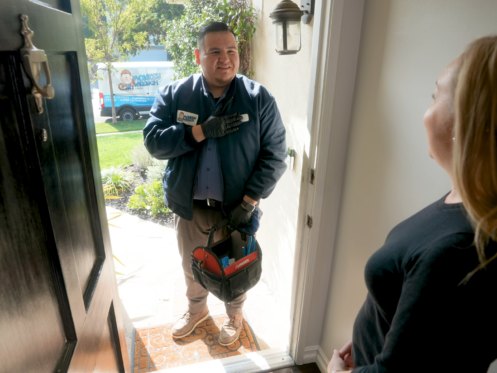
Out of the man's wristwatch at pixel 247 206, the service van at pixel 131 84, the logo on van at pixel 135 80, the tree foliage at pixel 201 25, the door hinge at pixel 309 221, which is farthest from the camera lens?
the logo on van at pixel 135 80

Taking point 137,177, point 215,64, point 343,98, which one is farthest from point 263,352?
point 137,177

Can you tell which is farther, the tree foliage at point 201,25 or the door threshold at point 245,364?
the tree foliage at point 201,25

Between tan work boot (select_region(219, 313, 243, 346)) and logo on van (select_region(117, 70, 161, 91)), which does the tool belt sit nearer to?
tan work boot (select_region(219, 313, 243, 346))

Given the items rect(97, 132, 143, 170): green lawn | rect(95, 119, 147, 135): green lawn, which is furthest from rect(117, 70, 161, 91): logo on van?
rect(97, 132, 143, 170): green lawn

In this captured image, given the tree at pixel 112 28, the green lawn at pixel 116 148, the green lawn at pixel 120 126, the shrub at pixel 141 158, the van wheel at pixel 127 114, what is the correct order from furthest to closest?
the van wheel at pixel 127 114 → the green lawn at pixel 120 126 → the green lawn at pixel 116 148 → the shrub at pixel 141 158 → the tree at pixel 112 28

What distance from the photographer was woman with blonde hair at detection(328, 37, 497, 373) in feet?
1.92

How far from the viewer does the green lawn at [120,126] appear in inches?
278

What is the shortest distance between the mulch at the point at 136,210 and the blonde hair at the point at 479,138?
4.08m

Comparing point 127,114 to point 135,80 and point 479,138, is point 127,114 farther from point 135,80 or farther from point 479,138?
point 479,138

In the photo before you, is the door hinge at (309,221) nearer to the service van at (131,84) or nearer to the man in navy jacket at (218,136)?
the man in navy jacket at (218,136)

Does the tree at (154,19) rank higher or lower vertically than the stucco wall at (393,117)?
higher

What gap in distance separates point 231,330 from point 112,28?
5376 mm

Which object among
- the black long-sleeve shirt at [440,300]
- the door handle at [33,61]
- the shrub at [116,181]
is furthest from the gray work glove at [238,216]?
the shrub at [116,181]

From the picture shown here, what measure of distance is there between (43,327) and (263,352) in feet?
5.06
